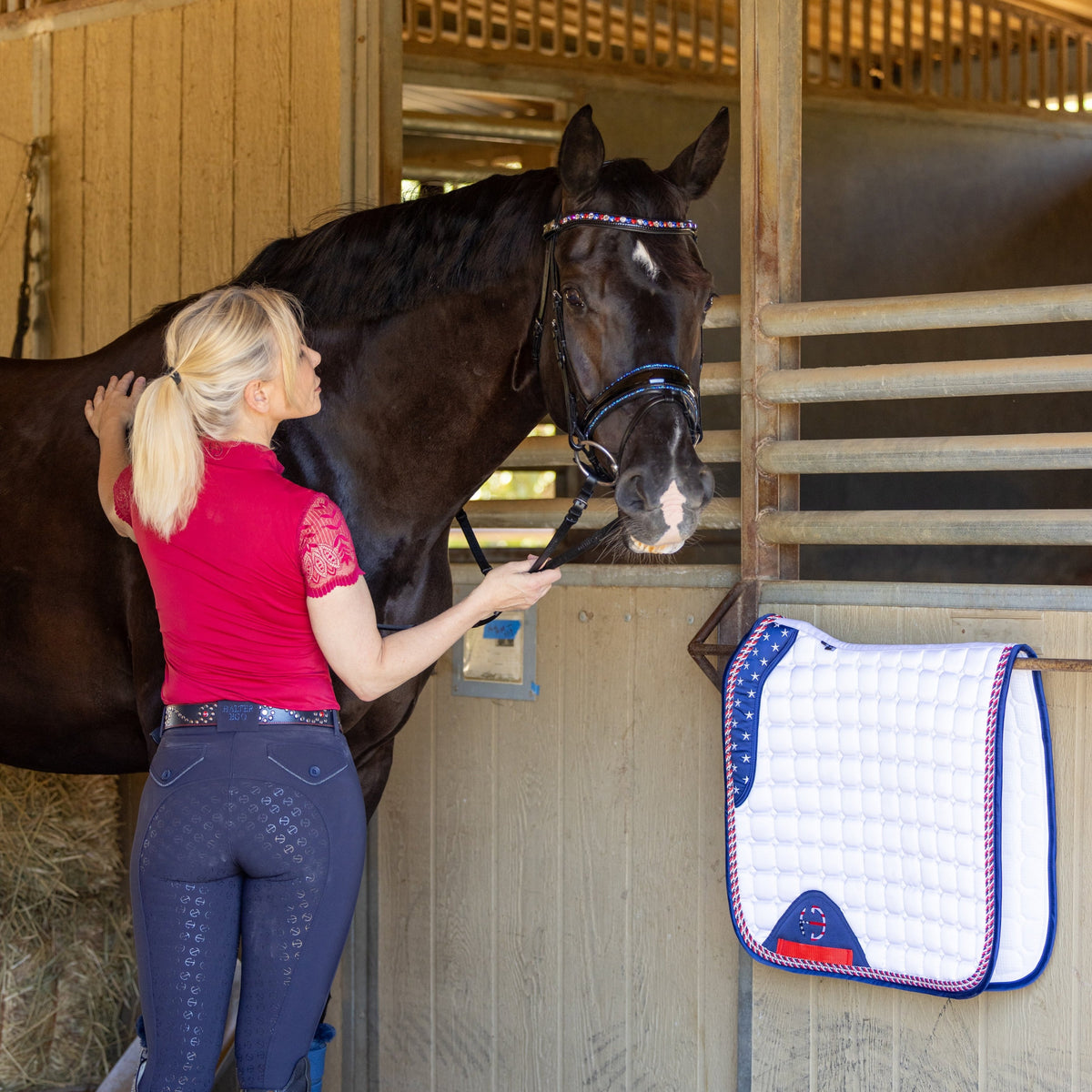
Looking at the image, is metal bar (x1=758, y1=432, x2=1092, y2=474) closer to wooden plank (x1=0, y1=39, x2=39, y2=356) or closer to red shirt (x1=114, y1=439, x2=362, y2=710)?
red shirt (x1=114, y1=439, x2=362, y2=710)

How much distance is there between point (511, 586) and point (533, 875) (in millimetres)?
969

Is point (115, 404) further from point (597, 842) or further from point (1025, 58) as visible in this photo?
point (1025, 58)

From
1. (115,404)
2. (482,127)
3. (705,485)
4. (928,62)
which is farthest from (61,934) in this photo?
(928,62)

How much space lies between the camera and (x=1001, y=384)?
1763 millimetres

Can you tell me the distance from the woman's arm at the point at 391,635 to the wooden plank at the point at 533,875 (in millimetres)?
761

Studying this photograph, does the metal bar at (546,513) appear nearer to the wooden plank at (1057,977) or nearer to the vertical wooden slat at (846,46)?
the wooden plank at (1057,977)

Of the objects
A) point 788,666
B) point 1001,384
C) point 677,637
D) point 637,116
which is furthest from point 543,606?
point 637,116

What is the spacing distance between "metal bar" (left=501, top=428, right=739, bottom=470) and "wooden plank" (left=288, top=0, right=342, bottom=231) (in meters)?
0.75

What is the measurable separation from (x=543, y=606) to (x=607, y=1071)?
84 centimetres

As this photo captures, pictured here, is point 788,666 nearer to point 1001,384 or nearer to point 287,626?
point 1001,384

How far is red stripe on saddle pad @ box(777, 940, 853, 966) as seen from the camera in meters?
1.73

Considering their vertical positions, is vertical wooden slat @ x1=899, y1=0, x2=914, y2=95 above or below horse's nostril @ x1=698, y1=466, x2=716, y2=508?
above

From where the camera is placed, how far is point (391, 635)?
4.49 feet

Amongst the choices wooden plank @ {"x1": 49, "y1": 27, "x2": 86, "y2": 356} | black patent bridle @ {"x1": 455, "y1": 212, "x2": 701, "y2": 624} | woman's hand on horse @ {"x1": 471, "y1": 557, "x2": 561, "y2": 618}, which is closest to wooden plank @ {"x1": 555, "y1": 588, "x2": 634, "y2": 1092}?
black patent bridle @ {"x1": 455, "y1": 212, "x2": 701, "y2": 624}
